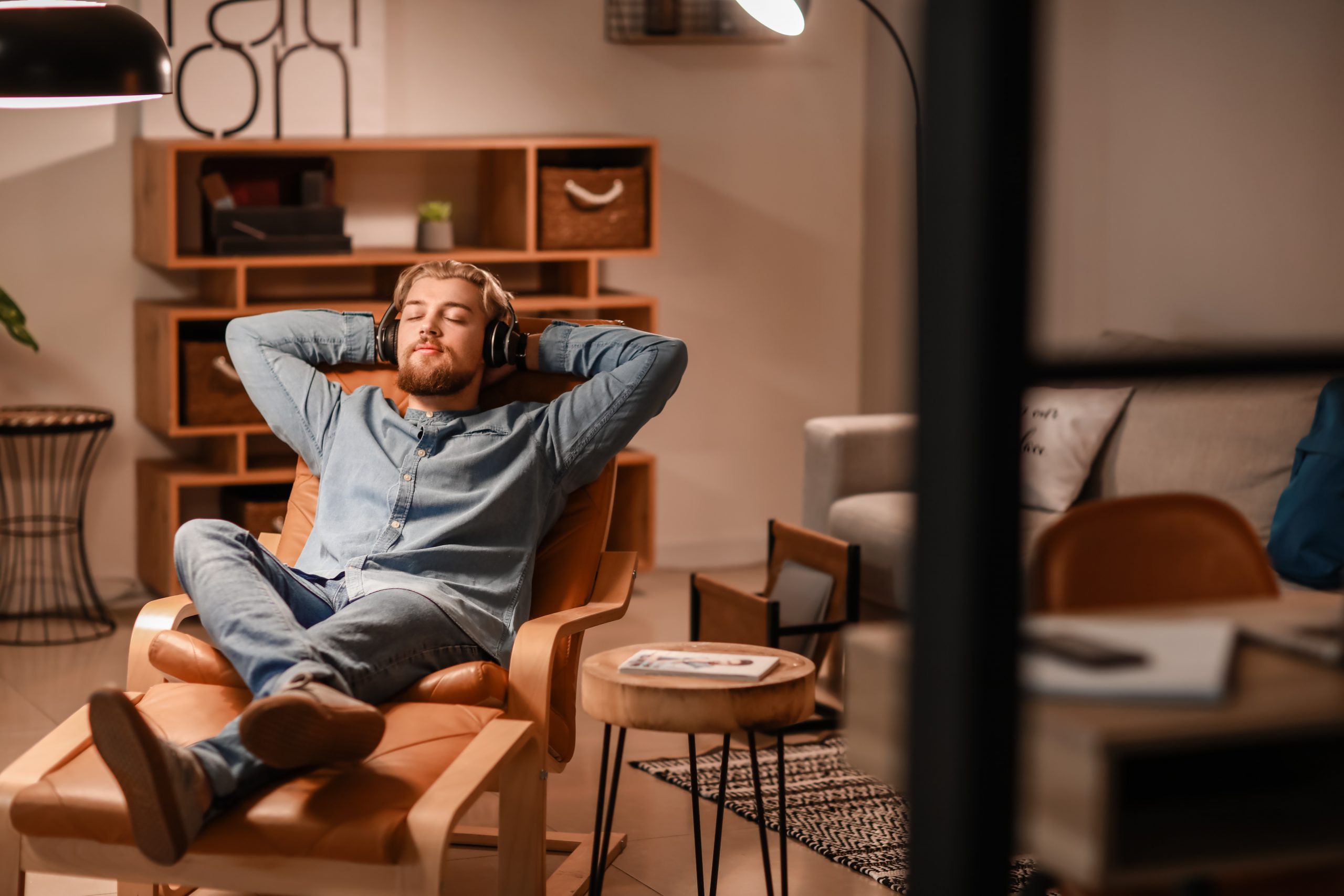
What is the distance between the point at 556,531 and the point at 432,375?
0.40 m

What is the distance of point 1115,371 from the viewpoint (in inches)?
30.8

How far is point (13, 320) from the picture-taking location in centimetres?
430

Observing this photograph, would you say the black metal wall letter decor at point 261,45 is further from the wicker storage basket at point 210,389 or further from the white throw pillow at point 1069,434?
the white throw pillow at point 1069,434

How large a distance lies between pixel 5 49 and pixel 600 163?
2907 mm

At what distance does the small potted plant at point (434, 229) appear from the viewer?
4.95 meters

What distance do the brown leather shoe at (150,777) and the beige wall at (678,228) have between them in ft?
10.4

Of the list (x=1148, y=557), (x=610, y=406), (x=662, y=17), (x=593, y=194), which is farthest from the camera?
(x=662, y=17)

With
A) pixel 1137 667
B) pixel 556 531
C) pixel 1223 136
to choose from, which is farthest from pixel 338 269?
pixel 1137 667

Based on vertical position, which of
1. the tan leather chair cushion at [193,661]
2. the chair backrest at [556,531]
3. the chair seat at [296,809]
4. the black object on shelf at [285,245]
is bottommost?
the chair seat at [296,809]

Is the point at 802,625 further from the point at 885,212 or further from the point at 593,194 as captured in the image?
the point at 885,212

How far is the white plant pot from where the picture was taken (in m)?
4.95

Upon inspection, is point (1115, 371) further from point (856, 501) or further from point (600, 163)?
point (600, 163)

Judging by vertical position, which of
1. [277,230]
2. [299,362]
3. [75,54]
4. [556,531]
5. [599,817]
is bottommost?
[599,817]

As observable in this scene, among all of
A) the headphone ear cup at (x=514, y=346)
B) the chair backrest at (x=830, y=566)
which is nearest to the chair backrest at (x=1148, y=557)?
the headphone ear cup at (x=514, y=346)
